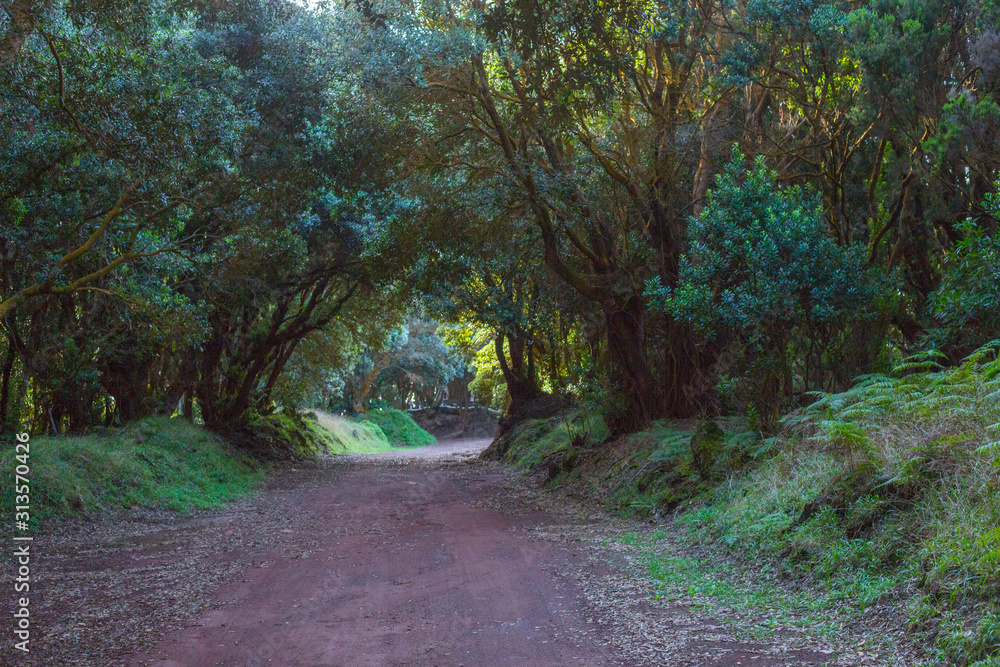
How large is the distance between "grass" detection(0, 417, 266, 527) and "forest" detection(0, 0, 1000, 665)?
1507mm

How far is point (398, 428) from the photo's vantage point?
49.6m

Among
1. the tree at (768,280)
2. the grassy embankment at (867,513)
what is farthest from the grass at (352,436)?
the grassy embankment at (867,513)

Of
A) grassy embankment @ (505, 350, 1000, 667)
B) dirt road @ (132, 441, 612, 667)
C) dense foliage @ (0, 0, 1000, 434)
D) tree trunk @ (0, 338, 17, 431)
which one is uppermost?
dense foliage @ (0, 0, 1000, 434)

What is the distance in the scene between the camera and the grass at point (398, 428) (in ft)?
158

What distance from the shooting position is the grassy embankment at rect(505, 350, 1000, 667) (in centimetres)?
533

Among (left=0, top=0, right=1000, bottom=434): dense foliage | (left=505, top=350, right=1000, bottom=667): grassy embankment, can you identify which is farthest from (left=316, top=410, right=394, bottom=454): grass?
(left=505, top=350, right=1000, bottom=667): grassy embankment

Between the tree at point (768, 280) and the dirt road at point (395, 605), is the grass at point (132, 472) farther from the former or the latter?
the tree at point (768, 280)

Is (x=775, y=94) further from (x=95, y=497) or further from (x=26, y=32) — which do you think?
(x=95, y=497)

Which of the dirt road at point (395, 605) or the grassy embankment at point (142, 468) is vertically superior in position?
the grassy embankment at point (142, 468)

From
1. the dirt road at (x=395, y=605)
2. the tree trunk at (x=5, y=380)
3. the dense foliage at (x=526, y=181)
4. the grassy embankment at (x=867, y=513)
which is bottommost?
the dirt road at (x=395, y=605)

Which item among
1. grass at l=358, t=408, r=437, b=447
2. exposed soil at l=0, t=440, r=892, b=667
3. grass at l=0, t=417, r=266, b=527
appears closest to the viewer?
exposed soil at l=0, t=440, r=892, b=667

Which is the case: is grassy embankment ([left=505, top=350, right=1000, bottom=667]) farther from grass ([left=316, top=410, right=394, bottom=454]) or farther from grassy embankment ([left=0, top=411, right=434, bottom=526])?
grass ([left=316, top=410, right=394, bottom=454])

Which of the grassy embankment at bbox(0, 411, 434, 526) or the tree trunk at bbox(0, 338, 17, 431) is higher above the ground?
the tree trunk at bbox(0, 338, 17, 431)

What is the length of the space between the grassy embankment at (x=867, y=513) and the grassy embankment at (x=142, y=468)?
26.9ft
